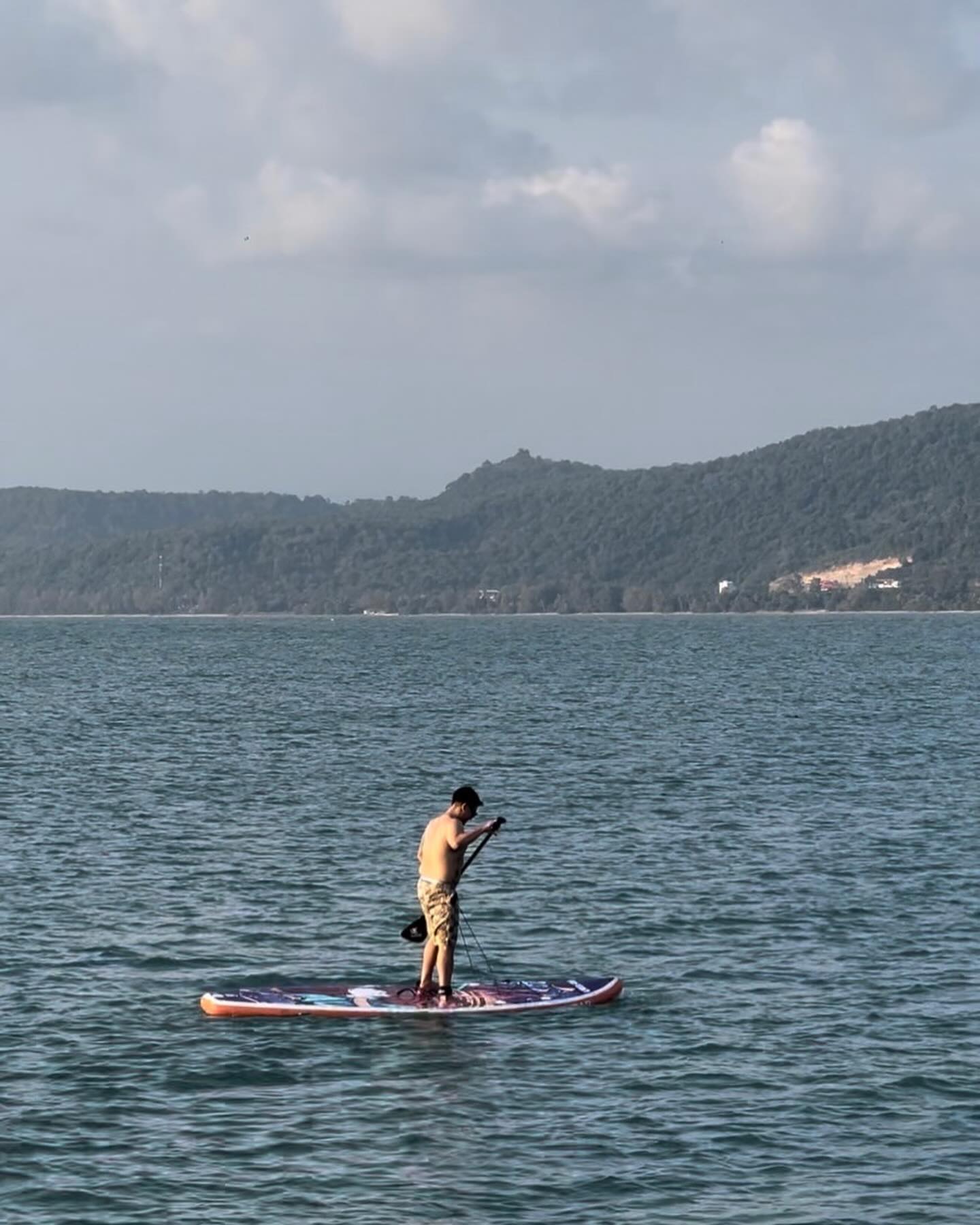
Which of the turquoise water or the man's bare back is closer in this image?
the turquoise water

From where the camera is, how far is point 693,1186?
20.7m

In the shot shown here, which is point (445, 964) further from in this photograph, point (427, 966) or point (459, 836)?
point (459, 836)

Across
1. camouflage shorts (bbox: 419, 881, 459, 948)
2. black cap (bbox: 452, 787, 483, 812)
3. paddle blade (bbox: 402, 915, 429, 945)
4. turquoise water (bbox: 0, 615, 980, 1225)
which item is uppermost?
black cap (bbox: 452, 787, 483, 812)

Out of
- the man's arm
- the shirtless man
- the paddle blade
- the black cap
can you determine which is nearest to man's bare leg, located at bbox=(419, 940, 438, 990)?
the shirtless man

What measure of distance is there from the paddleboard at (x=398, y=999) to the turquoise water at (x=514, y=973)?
0.26 m

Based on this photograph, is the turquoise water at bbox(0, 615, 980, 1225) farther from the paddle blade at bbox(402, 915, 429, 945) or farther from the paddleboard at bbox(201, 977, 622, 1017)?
the paddle blade at bbox(402, 915, 429, 945)

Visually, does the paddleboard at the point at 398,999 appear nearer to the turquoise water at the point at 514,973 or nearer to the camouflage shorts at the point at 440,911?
the turquoise water at the point at 514,973

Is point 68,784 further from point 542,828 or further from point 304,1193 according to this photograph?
point 304,1193

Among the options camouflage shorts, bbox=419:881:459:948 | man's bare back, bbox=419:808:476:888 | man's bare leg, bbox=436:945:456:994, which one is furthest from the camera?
man's bare leg, bbox=436:945:456:994

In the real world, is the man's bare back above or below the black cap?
below

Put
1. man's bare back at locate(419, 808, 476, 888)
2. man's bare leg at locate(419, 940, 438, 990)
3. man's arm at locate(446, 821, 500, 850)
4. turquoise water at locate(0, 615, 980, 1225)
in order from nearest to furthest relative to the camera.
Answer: turquoise water at locate(0, 615, 980, 1225), man's arm at locate(446, 821, 500, 850), man's bare back at locate(419, 808, 476, 888), man's bare leg at locate(419, 940, 438, 990)

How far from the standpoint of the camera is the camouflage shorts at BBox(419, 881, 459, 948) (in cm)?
2741

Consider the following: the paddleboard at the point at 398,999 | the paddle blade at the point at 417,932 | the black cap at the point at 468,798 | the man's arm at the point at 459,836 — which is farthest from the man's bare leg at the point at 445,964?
the black cap at the point at 468,798

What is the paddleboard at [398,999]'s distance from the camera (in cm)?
2731
